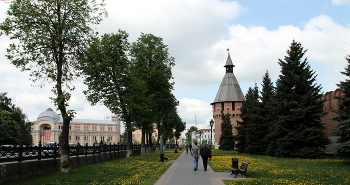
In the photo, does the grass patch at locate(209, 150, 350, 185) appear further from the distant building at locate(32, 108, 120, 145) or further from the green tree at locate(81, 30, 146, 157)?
the distant building at locate(32, 108, 120, 145)

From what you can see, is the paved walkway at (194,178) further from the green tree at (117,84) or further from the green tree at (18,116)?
the green tree at (18,116)

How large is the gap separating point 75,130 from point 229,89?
199ft

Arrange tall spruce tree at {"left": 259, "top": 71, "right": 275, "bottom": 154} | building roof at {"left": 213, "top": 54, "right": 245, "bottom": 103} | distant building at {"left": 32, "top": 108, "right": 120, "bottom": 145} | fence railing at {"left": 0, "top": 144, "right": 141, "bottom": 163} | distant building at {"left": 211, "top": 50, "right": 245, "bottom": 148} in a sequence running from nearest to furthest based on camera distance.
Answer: fence railing at {"left": 0, "top": 144, "right": 141, "bottom": 163} → tall spruce tree at {"left": 259, "top": 71, "right": 275, "bottom": 154} → distant building at {"left": 211, "top": 50, "right": 245, "bottom": 148} → building roof at {"left": 213, "top": 54, "right": 245, "bottom": 103} → distant building at {"left": 32, "top": 108, "right": 120, "bottom": 145}

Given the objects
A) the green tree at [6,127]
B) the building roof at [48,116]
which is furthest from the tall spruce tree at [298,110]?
the building roof at [48,116]

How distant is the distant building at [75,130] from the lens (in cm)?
10412

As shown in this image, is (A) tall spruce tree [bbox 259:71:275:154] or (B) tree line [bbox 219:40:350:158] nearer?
(B) tree line [bbox 219:40:350:158]

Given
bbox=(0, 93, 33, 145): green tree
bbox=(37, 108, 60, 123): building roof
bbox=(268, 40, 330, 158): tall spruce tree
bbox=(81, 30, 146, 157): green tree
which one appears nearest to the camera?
bbox=(268, 40, 330, 158): tall spruce tree

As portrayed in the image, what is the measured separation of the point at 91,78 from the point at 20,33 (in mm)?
14366

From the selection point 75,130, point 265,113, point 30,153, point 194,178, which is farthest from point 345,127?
point 75,130

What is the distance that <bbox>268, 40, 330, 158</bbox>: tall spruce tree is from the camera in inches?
1107

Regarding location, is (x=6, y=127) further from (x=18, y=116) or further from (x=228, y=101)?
(x=228, y=101)

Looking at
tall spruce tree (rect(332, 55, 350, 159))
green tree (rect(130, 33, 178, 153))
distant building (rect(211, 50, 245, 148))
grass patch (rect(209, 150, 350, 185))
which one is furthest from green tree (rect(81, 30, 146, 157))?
distant building (rect(211, 50, 245, 148))

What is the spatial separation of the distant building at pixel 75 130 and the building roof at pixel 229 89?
2041 inches

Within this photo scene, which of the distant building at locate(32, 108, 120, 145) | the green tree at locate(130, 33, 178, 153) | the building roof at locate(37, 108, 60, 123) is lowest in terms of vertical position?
the distant building at locate(32, 108, 120, 145)
